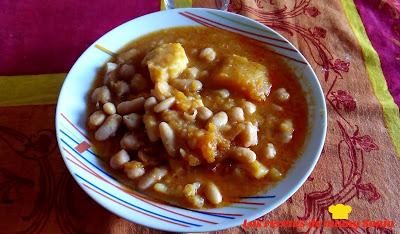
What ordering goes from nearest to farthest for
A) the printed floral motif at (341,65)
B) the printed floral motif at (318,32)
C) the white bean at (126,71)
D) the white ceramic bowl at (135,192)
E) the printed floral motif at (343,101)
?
the white ceramic bowl at (135,192) < the white bean at (126,71) < the printed floral motif at (343,101) < the printed floral motif at (341,65) < the printed floral motif at (318,32)

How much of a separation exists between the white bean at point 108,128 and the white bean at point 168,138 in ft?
0.53

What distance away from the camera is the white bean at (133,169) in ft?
3.74

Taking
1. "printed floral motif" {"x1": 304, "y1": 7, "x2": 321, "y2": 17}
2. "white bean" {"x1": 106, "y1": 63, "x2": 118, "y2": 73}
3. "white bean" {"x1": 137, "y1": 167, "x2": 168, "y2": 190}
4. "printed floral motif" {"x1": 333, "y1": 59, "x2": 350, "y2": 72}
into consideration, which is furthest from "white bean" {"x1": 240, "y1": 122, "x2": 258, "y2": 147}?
"printed floral motif" {"x1": 304, "y1": 7, "x2": 321, "y2": 17}

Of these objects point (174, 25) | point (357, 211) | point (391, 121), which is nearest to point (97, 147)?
point (174, 25)

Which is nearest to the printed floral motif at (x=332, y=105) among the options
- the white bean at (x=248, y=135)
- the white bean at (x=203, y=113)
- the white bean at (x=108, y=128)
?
the white bean at (x=248, y=135)

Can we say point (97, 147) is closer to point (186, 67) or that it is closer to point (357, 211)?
point (186, 67)

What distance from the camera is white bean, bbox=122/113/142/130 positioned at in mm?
1229

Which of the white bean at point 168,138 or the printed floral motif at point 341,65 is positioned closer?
the white bean at point 168,138

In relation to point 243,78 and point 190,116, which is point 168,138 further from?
point 243,78

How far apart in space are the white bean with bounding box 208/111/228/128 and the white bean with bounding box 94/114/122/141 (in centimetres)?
29

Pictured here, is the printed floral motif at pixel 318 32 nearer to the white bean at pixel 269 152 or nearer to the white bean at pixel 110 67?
the white bean at pixel 269 152

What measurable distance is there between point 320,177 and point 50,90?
3.36ft

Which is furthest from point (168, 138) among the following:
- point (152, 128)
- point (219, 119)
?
point (219, 119)

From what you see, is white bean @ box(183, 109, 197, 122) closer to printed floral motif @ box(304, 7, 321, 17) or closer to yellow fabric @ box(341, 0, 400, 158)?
yellow fabric @ box(341, 0, 400, 158)
